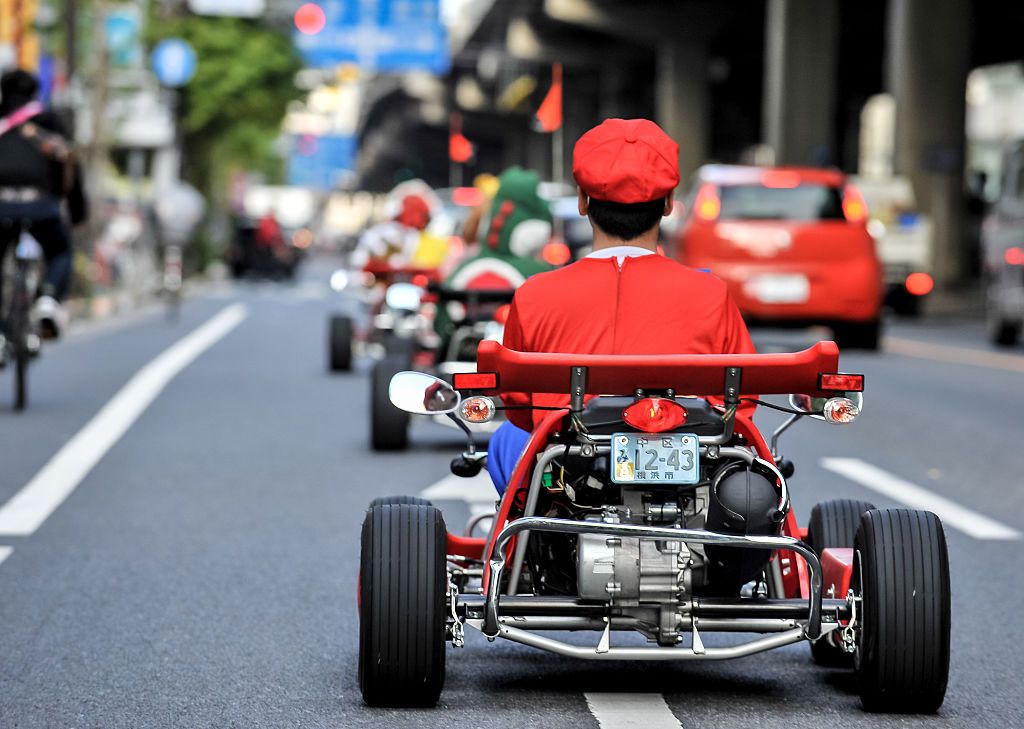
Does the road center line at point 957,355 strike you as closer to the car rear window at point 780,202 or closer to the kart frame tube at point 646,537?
the car rear window at point 780,202

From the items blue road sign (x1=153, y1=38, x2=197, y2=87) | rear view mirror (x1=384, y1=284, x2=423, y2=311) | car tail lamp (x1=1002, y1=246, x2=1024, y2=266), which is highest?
blue road sign (x1=153, y1=38, x2=197, y2=87)

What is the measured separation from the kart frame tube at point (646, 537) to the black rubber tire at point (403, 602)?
113 millimetres

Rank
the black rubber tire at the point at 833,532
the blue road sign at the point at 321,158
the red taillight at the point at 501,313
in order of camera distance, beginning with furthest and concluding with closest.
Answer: the blue road sign at the point at 321,158
the red taillight at the point at 501,313
the black rubber tire at the point at 833,532

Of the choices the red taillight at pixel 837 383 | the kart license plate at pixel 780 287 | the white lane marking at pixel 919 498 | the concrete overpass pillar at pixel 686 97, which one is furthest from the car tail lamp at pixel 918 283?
the red taillight at pixel 837 383

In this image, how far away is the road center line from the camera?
21062mm

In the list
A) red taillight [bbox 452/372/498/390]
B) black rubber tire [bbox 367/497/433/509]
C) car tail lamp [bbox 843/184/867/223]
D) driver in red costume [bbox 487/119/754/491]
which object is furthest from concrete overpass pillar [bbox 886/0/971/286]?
red taillight [bbox 452/372/498/390]

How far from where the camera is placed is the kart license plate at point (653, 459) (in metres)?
5.01

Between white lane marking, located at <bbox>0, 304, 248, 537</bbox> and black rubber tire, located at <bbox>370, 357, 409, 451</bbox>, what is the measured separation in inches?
56.2

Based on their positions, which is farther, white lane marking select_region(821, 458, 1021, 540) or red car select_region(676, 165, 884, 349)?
red car select_region(676, 165, 884, 349)

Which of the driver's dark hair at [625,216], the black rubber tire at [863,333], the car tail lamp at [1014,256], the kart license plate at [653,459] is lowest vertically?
the black rubber tire at [863,333]

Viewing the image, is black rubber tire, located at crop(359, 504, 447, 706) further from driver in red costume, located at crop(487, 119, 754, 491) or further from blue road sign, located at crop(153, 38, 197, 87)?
blue road sign, located at crop(153, 38, 197, 87)

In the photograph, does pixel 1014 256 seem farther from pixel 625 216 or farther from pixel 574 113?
pixel 574 113

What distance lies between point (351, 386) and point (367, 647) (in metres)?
12.1

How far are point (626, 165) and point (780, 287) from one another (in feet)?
57.0
